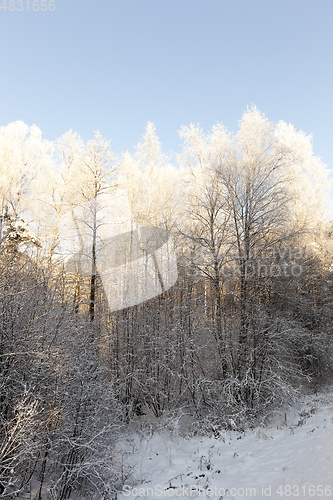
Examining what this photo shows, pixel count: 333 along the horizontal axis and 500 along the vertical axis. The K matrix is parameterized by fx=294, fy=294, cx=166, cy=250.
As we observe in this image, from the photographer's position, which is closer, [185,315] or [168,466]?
[168,466]

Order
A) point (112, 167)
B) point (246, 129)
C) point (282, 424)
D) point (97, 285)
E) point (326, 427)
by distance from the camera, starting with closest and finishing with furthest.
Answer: point (326, 427) < point (282, 424) < point (246, 129) < point (97, 285) < point (112, 167)

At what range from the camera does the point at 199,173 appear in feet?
34.3

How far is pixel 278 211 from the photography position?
9.21 meters

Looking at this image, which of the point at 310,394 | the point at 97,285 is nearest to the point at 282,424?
the point at 310,394

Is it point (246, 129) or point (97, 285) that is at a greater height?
point (246, 129)

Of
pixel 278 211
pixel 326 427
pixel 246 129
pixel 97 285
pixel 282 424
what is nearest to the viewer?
pixel 326 427

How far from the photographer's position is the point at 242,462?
18.2 feet

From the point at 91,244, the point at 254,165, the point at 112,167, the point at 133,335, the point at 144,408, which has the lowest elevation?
the point at 144,408

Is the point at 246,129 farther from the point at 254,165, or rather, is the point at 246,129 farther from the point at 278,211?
the point at 278,211

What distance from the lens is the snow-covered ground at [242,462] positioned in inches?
165

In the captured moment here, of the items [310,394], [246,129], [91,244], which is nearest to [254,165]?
[246,129]

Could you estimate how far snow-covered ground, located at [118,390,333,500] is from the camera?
420 cm

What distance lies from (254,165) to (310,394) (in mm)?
8123

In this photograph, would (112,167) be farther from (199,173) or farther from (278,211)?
(278,211)
